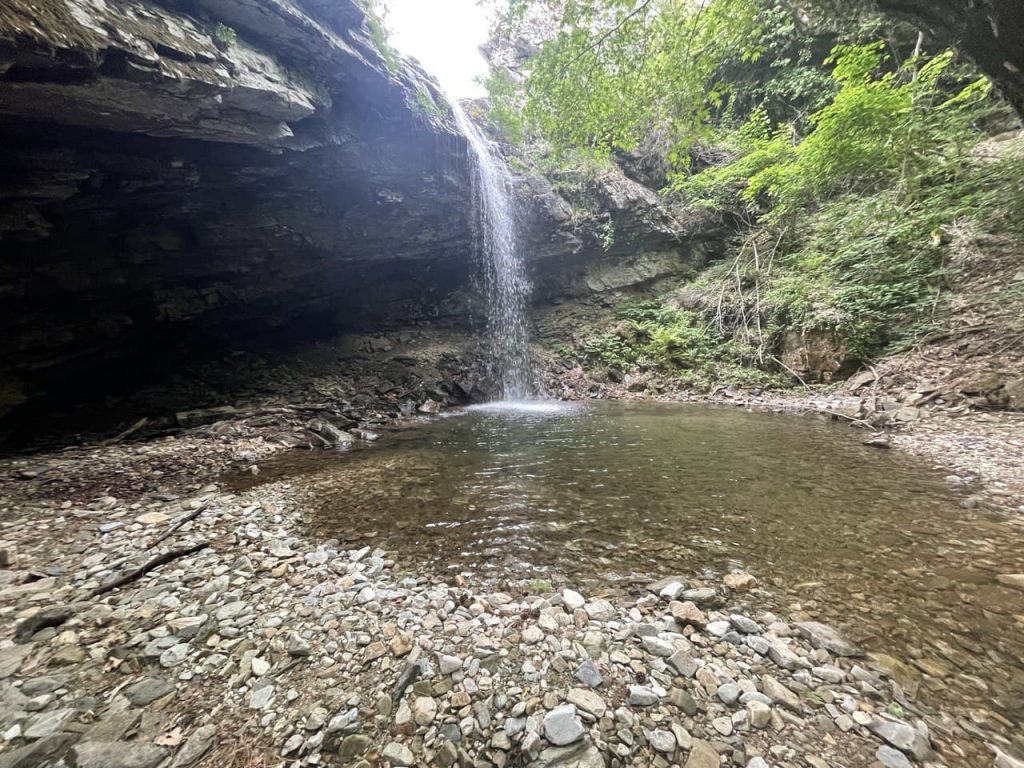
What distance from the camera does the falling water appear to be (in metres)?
10.9

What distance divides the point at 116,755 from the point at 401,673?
3.17 ft

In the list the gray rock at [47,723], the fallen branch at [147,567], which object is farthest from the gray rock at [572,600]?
the fallen branch at [147,567]

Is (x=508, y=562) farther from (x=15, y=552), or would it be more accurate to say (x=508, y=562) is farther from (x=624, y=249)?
(x=624, y=249)

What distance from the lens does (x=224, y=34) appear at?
509 centimetres

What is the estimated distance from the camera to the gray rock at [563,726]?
1.33m

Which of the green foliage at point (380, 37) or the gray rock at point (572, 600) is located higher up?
the green foliage at point (380, 37)

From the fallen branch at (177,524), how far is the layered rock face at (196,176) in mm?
4386

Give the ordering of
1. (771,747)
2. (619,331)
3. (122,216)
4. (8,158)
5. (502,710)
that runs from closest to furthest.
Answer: (771,747) < (502,710) < (8,158) < (122,216) < (619,331)

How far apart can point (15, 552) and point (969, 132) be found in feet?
48.8

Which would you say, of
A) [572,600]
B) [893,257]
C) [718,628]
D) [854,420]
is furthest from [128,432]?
[893,257]

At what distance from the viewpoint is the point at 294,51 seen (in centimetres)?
596

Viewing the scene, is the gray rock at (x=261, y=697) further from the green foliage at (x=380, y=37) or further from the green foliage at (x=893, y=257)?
the green foliage at (x=893, y=257)

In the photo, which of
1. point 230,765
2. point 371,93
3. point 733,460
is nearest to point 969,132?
point 733,460

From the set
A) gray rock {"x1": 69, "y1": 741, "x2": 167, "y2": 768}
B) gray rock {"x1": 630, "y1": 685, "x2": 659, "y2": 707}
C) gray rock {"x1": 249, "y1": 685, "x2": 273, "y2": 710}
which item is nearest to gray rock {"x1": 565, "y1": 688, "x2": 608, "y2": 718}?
gray rock {"x1": 630, "y1": 685, "x2": 659, "y2": 707}
